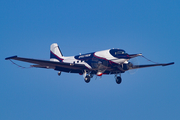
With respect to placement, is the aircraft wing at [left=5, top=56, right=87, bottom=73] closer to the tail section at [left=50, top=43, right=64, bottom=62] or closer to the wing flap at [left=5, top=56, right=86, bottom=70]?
the wing flap at [left=5, top=56, right=86, bottom=70]

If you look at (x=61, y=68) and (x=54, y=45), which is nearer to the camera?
(x=61, y=68)

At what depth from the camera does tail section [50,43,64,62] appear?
5284 cm

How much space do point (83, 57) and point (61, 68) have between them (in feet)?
14.6

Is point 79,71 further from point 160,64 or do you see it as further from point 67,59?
point 160,64

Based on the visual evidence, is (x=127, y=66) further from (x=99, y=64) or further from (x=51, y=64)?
(x=51, y=64)

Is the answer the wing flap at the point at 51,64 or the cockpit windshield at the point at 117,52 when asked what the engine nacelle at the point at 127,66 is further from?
the wing flap at the point at 51,64

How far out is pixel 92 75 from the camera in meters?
44.3

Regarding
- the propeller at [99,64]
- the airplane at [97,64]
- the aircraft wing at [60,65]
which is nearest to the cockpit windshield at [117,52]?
the airplane at [97,64]

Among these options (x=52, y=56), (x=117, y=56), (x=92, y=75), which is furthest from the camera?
(x=52, y=56)

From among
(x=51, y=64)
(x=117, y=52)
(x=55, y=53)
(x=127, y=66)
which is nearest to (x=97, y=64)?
(x=117, y=52)

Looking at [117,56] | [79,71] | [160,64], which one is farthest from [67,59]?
[160,64]

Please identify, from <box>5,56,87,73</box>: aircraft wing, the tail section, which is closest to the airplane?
<box>5,56,87,73</box>: aircraft wing

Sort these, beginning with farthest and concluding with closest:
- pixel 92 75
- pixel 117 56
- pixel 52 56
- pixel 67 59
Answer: pixel 52 56, pixel 67 59, pixel 92 75, pixel 117 56

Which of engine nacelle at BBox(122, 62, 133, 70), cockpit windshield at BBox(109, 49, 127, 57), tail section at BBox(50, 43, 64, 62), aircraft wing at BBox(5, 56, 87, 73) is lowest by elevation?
engine nacelle at BBox(122, 62, 133, 70)
